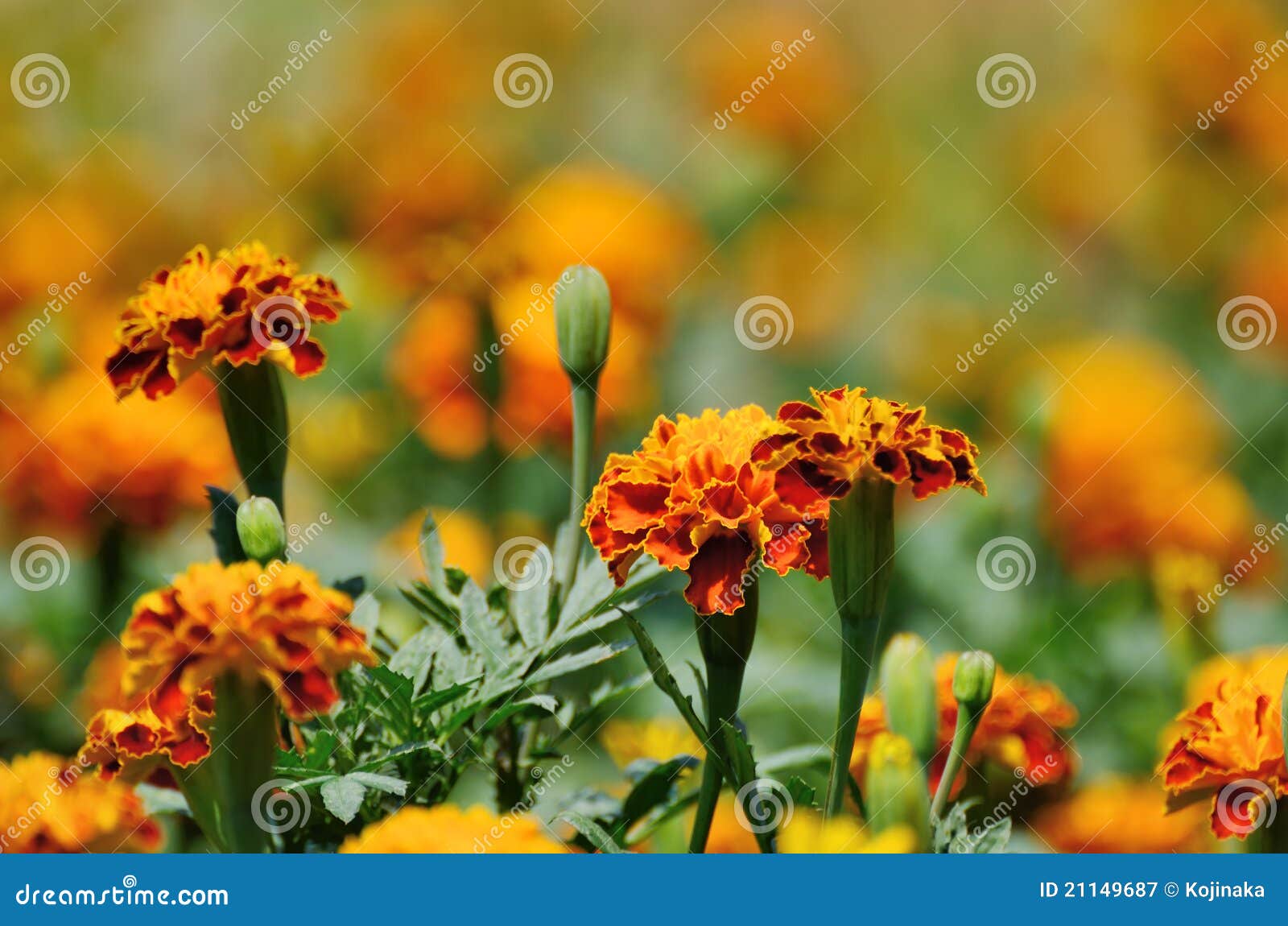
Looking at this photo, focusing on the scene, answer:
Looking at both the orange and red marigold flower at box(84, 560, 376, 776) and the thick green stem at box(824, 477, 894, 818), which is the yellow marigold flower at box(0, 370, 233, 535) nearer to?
the orange and red marigold flower at box(84, 560, 376, 776)

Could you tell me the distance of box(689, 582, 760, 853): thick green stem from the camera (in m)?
0.63

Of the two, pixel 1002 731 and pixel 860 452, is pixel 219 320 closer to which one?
pixel 860 452

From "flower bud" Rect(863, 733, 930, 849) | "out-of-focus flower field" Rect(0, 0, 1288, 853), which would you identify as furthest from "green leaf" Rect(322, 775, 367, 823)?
"flower bud" Rect(863, 733, 930, 849)

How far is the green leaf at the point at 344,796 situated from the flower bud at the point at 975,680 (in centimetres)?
28

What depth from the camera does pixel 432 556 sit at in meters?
0.71

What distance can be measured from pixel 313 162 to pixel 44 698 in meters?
0.57

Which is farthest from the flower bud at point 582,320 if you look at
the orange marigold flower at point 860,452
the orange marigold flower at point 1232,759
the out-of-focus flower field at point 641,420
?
the orange marigold flower at point 1232,759

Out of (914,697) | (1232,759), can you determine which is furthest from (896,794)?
(1232,759)

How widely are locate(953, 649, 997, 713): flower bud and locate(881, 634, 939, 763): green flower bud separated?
2 centimetres

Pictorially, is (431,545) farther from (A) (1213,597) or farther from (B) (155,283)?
(A) (1213,597)

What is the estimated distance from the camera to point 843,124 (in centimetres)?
144

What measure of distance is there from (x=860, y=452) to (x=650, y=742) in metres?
0.31

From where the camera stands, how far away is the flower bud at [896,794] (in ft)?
1.98

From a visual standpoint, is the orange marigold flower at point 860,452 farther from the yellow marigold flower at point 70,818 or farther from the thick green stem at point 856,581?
the yellow marigold flower at point 70,818
